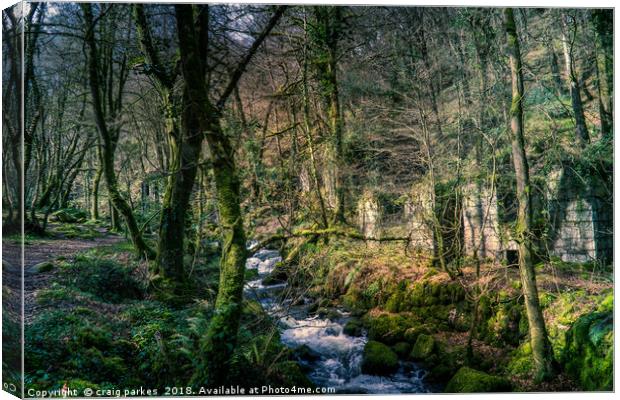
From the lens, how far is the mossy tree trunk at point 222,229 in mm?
4305

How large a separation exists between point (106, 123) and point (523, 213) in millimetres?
4829

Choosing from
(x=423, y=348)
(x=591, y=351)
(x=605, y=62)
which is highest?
(x=605, y=62)

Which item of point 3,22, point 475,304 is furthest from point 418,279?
point 3,22

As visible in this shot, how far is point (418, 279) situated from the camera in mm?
6047

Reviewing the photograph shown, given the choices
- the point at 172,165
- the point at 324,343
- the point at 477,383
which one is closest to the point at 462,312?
the point at 477,383

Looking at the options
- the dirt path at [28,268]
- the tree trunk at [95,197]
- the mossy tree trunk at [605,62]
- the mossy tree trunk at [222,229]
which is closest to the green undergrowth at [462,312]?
the mossy tree trunk at [222,229]

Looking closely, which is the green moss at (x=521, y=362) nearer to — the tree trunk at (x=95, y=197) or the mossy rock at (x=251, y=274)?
the mossy rock at (x=251, y=274)

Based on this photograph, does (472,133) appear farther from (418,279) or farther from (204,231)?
(204,231)

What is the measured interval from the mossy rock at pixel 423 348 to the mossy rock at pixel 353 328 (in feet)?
2.32

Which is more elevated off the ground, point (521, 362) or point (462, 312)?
point (462, 312)

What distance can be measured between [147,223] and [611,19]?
5621mm

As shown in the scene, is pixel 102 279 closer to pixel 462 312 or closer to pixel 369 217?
pixel 369 217

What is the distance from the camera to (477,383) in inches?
186

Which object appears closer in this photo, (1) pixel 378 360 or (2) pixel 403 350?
(1) pixel 378 360
